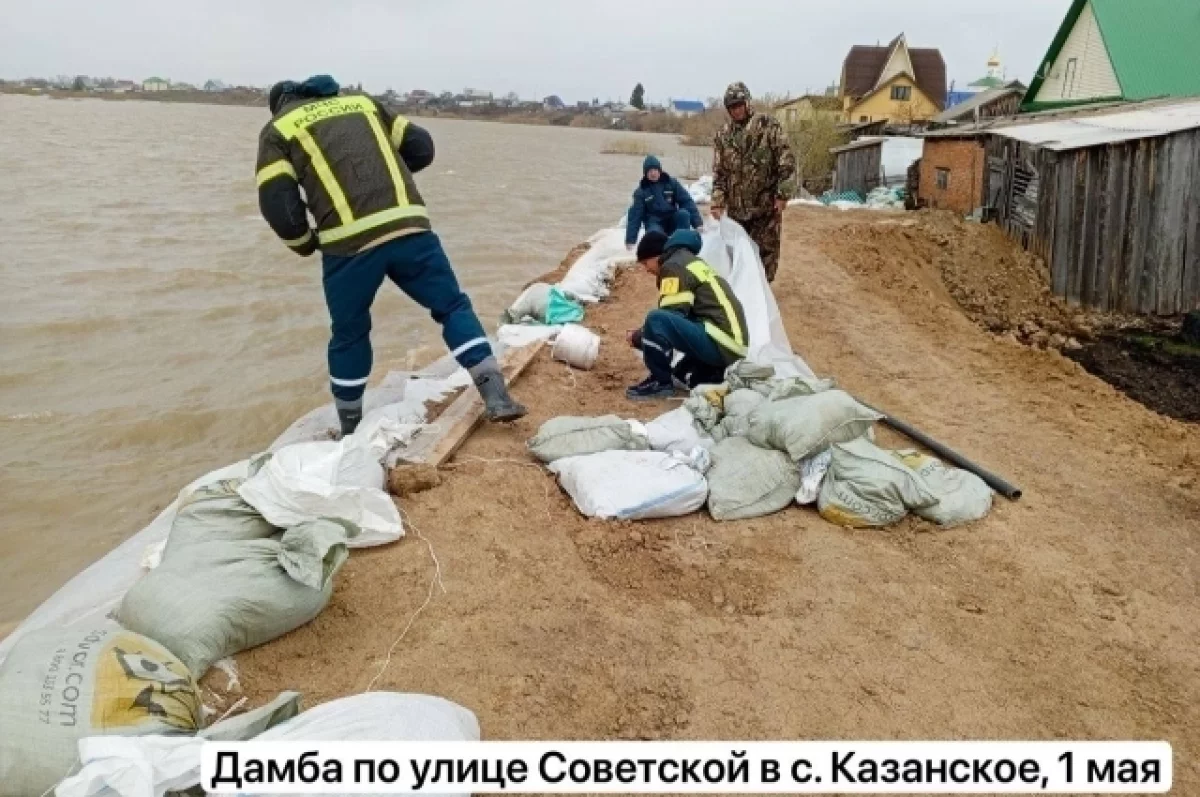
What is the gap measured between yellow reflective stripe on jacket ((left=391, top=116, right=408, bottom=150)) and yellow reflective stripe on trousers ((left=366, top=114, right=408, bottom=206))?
0.39 feet

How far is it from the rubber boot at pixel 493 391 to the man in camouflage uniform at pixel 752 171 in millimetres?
3149

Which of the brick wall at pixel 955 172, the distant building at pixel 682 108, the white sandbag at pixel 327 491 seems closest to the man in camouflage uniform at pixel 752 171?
the white sandbag at pixel 327 491

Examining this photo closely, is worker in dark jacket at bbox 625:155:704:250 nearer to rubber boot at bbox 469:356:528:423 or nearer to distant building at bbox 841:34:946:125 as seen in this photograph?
rubber boot at bbox 469:356:528:423

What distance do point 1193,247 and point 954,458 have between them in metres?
6.35

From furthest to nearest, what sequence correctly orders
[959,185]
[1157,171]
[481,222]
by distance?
[481,222] < [959,185] < [1157,171]

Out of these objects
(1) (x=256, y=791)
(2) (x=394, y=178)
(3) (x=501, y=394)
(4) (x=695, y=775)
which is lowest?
(4) (x=695, y=775)

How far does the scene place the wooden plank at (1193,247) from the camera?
330 inches

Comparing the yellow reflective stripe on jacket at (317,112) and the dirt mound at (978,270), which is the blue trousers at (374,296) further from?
the dirt mound at (978,270)

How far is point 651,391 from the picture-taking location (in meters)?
4.72

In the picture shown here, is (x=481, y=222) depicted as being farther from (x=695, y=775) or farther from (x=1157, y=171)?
(x=695, y=775)

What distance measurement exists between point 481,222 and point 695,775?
47.5 feet

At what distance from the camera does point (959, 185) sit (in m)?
14.1

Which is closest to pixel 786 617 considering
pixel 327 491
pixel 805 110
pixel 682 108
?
pixel 327 491

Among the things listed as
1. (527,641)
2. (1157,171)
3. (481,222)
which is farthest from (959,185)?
(527,641)
